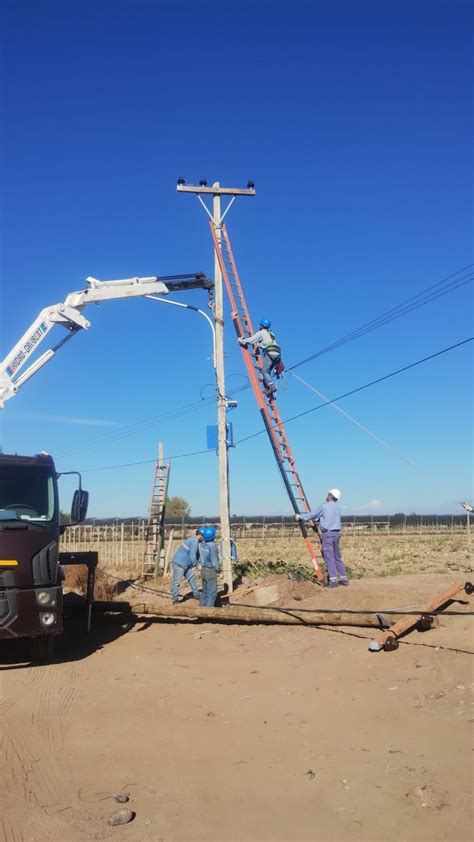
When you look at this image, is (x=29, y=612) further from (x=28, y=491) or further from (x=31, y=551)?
(x=28, y=491)

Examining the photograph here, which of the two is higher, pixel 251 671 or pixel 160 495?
pixel 160 495

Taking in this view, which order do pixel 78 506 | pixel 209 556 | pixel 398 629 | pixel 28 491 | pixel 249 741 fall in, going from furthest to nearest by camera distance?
pixel 209 556 → pixel 78 506 → pixel 28 491 → pixel 398 629 → pixel 249 741

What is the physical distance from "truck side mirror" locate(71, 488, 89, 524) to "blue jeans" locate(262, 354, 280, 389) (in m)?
5.99

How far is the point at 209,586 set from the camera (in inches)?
521

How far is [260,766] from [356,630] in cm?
464

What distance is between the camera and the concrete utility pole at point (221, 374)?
15.2 meters

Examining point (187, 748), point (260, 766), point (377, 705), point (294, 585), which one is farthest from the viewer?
point (294, 585)

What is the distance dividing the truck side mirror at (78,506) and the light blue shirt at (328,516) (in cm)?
555

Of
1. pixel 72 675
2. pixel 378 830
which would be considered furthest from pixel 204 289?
pixel 378 830

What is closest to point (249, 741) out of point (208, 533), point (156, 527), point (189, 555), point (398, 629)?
point (398, 629)

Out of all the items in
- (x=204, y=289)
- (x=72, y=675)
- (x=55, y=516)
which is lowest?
(x=72, y=675)

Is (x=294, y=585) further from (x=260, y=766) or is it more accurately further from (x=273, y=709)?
(x=260, y=766)

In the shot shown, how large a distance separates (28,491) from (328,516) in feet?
21.5

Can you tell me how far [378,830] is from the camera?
14.0ft
